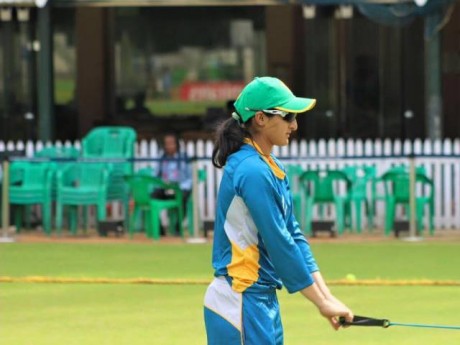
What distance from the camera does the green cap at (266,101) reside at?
6.07 meters

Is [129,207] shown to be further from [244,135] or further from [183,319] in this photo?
[244,135]

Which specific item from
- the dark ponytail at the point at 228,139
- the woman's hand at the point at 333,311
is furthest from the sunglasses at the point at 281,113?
the woman's hand at the point at 333,311

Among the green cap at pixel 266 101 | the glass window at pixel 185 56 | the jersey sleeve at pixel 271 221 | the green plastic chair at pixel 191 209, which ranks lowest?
the green plastic chair at pixel 191 209

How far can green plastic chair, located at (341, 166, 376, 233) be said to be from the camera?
722 inches

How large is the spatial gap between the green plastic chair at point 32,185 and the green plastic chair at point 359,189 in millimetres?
3949

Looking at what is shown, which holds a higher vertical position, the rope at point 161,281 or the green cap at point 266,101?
the green cap at point 266,101

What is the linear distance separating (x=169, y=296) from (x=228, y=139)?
685 cm

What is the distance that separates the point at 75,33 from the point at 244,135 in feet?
55.6

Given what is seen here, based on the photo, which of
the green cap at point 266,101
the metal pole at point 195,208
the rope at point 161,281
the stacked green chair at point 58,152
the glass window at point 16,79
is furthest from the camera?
the glass window at point 16,79

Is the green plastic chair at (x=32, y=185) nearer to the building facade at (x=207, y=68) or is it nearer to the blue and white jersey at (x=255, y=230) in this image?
the building facade at (x=207, y=68)

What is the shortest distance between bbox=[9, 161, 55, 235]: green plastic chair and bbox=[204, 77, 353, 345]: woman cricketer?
40.3 feet

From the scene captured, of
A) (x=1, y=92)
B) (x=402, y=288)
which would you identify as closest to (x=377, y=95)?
(x=1, y=92)

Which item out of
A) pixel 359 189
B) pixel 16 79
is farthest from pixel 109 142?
pixel 16 79

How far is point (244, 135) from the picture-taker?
20.1ft
